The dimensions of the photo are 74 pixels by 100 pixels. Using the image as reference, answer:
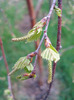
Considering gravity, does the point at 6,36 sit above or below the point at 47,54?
below

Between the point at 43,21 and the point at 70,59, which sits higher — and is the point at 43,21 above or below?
above

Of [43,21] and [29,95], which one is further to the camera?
[29,95]

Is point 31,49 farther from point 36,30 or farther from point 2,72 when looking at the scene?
point 36,30

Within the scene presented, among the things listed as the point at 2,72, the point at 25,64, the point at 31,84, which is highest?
the point at 25,64

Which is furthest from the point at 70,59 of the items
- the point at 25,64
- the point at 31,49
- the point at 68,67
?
the point at 25,64

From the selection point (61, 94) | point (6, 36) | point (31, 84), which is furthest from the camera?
point (31, 84)

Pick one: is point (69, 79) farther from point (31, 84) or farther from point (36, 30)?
point (36, 30)

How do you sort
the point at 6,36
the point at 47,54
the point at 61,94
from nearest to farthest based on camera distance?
the point at 47,54 < the point at 61,94 < the point at 6,36

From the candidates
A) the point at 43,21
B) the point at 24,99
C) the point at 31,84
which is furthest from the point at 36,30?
the point at 31,84

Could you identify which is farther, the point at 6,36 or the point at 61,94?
the point at 6,36
